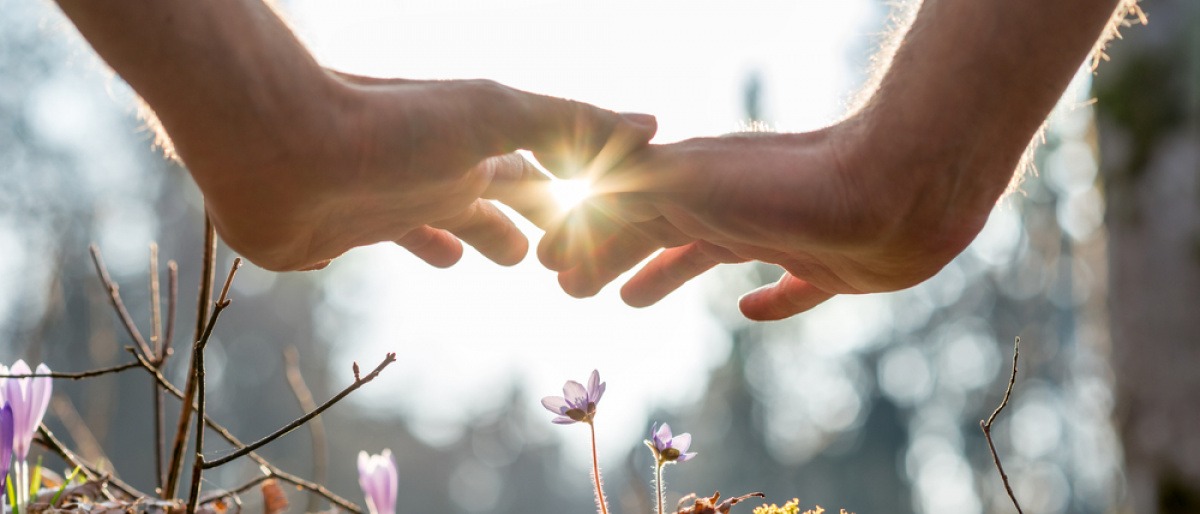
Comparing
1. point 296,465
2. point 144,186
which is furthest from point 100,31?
point 296,465

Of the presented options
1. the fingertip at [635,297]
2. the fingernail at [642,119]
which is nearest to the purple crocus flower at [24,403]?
the fingernail at [642,119]

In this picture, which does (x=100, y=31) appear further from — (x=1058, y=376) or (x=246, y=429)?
(x=246, y=429)

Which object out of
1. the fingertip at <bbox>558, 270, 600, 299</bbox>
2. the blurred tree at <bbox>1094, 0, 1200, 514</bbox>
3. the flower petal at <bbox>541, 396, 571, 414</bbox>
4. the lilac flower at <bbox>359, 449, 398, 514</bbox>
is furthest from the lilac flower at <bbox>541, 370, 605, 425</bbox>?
the blurred tree at <bbox>1094, 0, 1200, 514</bbox>

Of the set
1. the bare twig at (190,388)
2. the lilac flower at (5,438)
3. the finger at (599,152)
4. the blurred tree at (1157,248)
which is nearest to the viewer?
the lilac flower at (5,438)

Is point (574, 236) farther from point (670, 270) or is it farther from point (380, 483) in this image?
point (380, 483)

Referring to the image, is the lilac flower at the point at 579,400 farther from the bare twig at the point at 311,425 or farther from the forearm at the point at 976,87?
the bare twig at the point at 311,425
